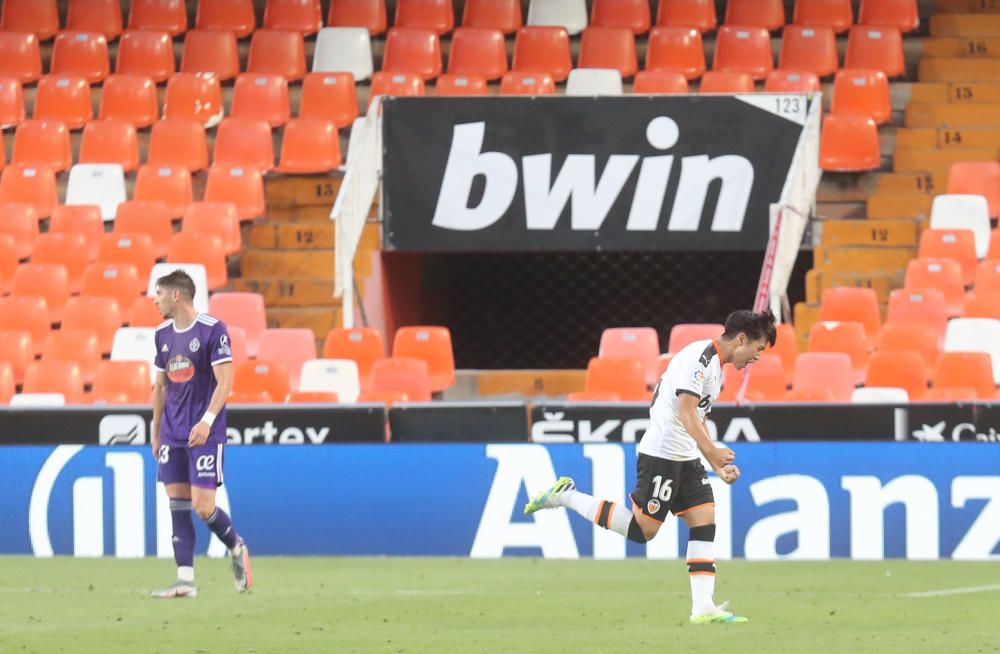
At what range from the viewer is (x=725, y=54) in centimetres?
1836

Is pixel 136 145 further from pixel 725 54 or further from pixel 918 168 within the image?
pixel 918 168

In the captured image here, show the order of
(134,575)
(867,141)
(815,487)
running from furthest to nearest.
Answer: (867,141) < (815,487) < (134,575)

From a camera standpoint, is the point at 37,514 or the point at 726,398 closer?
the point at 37,514

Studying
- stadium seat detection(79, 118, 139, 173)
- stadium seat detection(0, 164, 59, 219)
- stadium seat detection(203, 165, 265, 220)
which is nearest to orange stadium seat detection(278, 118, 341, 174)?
stadium seat detection(203, 165, 265, 220)

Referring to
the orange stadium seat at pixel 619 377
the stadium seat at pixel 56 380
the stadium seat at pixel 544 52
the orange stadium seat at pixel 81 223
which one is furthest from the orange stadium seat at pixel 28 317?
the stadium seat at pixel 544 52

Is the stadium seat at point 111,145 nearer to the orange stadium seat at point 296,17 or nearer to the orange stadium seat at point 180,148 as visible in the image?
the orange stadium seat at point 180,148

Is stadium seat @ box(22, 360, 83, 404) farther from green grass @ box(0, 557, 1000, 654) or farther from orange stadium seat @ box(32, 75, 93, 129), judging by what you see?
orange stadium seat @ box(32, 75, 93, 129)

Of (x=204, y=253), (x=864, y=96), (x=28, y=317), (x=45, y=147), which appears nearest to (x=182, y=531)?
(x=28, y=317)

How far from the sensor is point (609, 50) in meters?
18.5

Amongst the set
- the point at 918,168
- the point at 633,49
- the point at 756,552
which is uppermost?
the point at 633,49

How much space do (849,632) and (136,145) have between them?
36.7 ft

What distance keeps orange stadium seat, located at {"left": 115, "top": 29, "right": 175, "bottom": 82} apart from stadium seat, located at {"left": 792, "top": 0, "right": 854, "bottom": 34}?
628 centimetres

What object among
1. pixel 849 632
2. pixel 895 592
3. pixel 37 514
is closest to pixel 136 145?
pixel 37 514

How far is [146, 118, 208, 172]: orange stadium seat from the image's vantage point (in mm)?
17641
